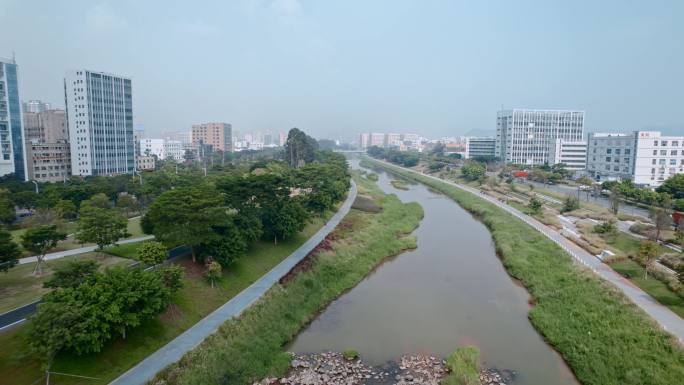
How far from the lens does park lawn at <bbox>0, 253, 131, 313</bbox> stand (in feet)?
48.6

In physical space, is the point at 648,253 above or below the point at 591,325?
above

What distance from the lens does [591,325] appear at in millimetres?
15906

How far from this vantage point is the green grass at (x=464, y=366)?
1305cm

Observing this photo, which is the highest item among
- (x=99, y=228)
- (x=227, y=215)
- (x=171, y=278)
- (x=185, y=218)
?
(x=185, y=218)

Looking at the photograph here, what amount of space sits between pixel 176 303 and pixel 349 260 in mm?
10821

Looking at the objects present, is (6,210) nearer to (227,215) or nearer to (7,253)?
(7,253)

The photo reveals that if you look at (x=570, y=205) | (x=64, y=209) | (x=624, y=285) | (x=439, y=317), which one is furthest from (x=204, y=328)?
(x=570, y=205)

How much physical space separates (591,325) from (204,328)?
13643 millimetres

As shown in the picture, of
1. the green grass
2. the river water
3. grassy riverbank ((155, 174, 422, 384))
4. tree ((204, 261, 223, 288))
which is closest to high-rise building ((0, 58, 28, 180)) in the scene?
grassy riverbank ((155, 174, 422, 384))

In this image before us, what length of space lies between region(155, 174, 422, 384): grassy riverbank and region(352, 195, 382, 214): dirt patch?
24.4ft

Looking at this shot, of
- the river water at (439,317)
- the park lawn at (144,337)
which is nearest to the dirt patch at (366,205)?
the river water at (439,317)

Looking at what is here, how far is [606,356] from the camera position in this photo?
45.9 ft

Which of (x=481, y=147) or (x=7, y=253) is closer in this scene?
(x=7, y=253)

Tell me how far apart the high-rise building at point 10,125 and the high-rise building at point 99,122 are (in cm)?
564
